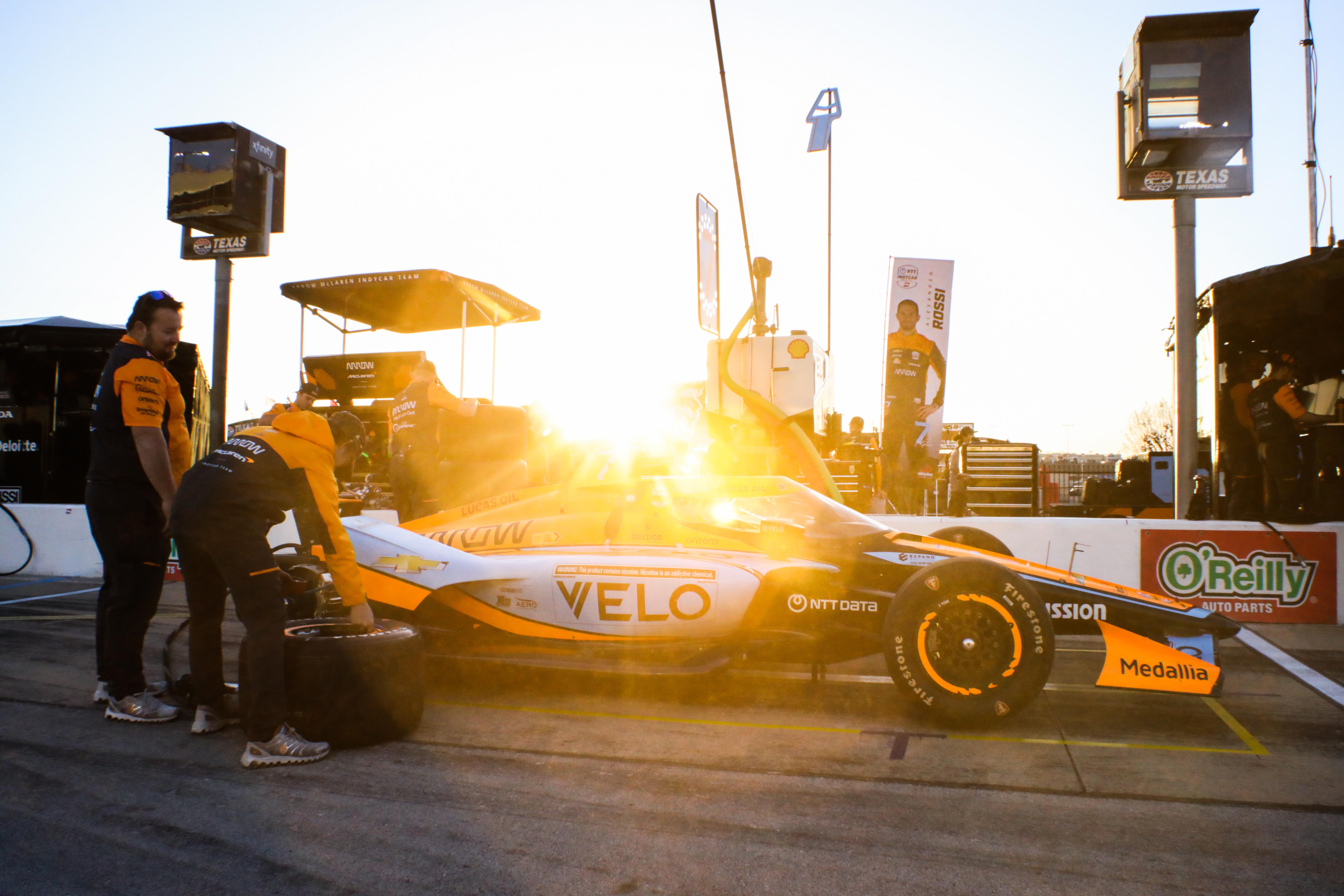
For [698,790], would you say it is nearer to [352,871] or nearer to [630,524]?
[352,871]

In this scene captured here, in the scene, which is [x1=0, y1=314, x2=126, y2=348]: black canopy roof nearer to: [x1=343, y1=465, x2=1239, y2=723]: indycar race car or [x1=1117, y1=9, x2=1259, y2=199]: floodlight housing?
[x1=343, y1=465, x2=1239, y2=723]: indycar race car

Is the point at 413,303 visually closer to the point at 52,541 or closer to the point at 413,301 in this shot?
the point at 413,301

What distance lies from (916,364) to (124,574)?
403 inches

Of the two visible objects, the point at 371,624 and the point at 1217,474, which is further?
the point at 1217,474

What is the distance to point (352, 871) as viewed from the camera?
2.39 metres

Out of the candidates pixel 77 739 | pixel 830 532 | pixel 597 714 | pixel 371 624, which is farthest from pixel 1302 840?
pixel 77 739

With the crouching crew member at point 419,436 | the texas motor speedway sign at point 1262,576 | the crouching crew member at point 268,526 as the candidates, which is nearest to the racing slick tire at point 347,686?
the crouching crew member at point 268,526

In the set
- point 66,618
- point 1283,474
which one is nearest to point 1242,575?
point 1283,474

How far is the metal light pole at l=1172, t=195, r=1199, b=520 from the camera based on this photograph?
848cm

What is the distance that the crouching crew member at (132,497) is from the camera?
3.80 metres

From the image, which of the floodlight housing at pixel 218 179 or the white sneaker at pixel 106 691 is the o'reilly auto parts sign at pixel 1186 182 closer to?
the white sneaker at pixel 106 691

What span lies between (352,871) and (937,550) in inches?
117

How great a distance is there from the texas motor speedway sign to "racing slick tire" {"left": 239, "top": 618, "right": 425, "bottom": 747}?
21.6ft

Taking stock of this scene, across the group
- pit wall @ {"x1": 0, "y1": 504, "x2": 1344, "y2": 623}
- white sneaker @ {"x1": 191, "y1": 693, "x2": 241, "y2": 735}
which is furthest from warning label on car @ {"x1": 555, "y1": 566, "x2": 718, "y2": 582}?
pit wall @ {"x1": 0, "y1": 504, "x2": 1344, "y2": 623}
